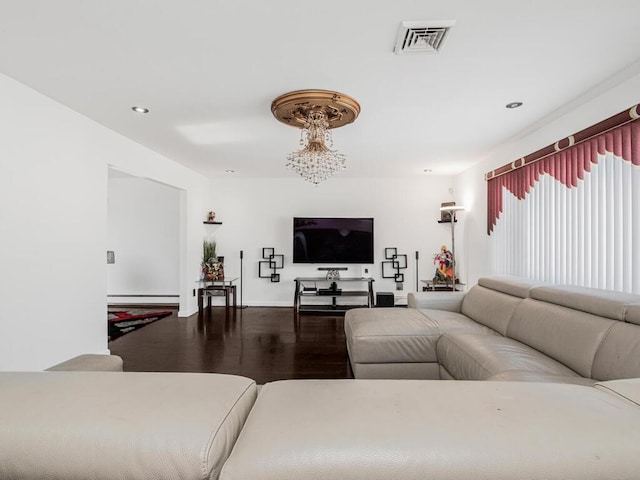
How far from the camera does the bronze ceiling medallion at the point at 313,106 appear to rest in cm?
257

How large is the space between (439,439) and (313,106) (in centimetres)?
253

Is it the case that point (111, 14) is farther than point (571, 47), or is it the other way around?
point (571, 47)

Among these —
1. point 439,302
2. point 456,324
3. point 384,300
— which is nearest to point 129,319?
point 384,300

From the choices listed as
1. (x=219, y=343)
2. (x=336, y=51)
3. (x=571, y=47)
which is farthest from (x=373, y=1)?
(x=219, y=343)

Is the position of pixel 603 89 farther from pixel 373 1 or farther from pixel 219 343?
pixel 219 343

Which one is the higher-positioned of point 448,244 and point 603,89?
point 603,89

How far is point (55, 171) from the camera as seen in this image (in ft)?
9.13

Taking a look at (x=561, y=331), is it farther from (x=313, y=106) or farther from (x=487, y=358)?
(x=313, y=106)

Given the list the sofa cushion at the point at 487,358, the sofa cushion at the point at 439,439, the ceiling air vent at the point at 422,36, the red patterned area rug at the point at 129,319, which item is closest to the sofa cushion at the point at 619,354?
the sofa cushion at the point at 487,358

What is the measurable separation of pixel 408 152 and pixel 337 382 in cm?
392

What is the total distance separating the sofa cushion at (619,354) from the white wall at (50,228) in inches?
144

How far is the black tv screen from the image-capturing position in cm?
594

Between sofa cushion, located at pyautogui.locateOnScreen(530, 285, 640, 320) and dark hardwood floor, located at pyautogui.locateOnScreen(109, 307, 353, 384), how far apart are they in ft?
5.43

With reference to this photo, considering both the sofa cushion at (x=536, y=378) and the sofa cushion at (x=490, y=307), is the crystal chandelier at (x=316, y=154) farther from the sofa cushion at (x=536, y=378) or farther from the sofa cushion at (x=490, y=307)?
the sofa cushion at (x=536, y=378)
